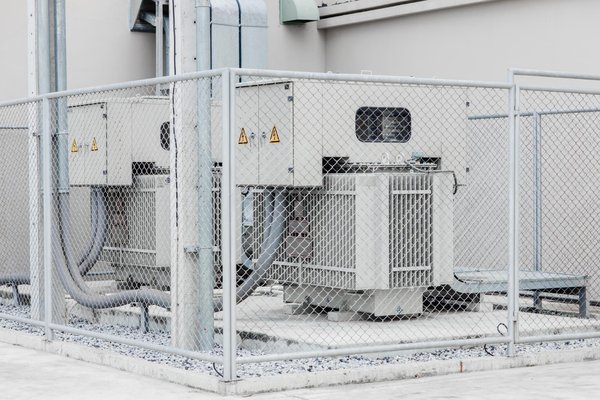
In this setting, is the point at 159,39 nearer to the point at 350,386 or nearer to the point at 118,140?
the point at 118,140

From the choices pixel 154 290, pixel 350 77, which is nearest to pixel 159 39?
pixel 154 290

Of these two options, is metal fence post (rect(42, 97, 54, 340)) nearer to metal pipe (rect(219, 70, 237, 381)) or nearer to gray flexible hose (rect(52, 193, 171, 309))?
gray flexible hose (rect(52, 193, 171, 309))

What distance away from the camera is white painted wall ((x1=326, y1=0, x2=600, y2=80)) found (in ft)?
39.9

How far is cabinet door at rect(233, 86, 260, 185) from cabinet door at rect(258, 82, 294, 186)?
7cm

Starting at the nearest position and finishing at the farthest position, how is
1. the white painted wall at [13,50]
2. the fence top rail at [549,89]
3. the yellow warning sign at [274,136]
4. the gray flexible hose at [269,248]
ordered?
the fence top rail at [549,89] → the yellow warning sign at [274,136] → the gray flexible hose at [269,248] → the white painted wall at [13,50]

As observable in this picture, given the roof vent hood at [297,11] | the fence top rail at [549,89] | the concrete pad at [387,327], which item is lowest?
the concrete pad at [387,327]

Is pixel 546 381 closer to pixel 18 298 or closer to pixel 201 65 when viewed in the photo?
pixel 201 65

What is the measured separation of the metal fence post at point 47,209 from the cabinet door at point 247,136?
5.07 ft

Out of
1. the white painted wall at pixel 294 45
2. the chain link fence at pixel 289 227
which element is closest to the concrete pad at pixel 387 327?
the chain link fence at pixel 289 227

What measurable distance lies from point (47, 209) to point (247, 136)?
1766 millimetres

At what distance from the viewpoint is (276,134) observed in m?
8.99

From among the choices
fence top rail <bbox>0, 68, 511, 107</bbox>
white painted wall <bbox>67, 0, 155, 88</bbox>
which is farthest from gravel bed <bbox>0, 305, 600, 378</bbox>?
white painted wall <bbox>67, 0, 155, 88</bbox>

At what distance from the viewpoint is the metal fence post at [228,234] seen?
711 cm

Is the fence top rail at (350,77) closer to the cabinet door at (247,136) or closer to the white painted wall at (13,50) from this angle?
the cabinet door at (247,136)
